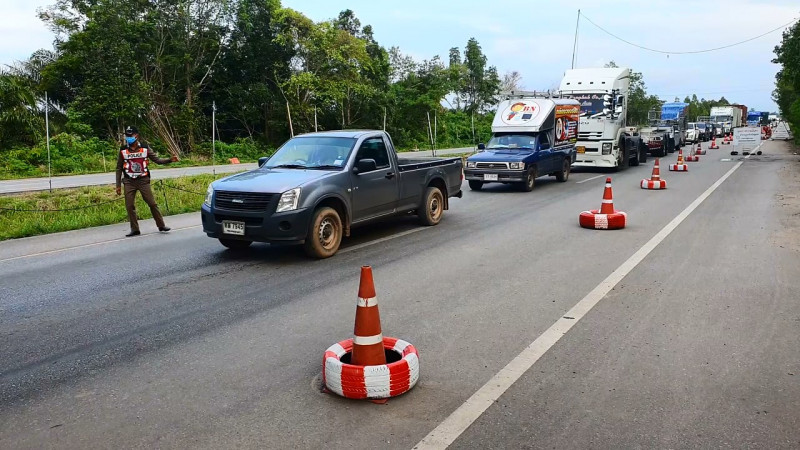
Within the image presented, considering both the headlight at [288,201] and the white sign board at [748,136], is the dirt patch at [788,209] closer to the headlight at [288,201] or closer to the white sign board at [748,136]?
the headlight at [288,201]

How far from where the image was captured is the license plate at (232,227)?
8164 millimetres

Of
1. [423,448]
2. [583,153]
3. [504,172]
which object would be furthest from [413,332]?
[583,153]

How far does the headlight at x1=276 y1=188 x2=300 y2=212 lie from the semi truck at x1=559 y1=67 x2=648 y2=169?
17.4m

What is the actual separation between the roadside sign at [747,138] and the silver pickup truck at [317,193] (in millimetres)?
28453

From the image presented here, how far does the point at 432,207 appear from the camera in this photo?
37.3 ft

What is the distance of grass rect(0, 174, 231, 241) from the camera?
11641mm

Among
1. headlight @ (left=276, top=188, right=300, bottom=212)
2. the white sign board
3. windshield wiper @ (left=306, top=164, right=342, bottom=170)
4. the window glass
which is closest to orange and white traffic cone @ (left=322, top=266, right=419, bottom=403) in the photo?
headlight @ (left=276, top=188, right=300, bottom=212)

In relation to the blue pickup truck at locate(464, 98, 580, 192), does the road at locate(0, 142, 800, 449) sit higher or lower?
lower

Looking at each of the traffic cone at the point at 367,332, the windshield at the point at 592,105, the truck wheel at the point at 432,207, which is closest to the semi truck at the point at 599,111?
the windshield at the point at 592,105

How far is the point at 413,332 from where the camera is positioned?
208 inches

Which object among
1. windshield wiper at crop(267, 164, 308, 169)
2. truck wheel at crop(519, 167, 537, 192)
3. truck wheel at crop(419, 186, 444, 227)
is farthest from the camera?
truck wheel at crop(519, 167, 537, 192)

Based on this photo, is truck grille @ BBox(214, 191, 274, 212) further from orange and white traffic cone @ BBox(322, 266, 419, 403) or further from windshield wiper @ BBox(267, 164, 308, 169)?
orange and white traffic cone @ BBox(322, 266, 419, 403)

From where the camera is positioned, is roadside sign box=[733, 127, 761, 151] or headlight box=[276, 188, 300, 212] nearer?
headlight box=[276, 188, 300, 212]

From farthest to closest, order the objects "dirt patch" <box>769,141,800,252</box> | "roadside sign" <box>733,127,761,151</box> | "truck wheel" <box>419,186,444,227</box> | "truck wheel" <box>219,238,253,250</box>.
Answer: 1. "roadside sign" <box>733,127,761,151</box>
2. "truck wheel" <box>419,186,444,227</box>
3. "dirt patch" <box>769,141,800,252</box>
4. "truck wheel" <box>219,238,253,250</box>
